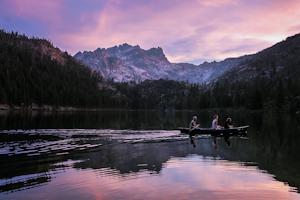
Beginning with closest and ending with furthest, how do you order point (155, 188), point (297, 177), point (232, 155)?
1. point (155, 188)
2. point (297, 177)
3. point (232, 155)

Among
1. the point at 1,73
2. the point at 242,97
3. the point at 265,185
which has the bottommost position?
the point at 265,185

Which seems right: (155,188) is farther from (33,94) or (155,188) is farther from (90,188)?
(33,94)

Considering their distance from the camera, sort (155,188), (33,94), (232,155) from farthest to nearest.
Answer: (33,94)
(232,155)
(155,188)

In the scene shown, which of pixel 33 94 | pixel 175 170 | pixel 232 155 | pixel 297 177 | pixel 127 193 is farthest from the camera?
pixel 33 94

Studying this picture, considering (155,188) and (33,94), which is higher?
(33,94)

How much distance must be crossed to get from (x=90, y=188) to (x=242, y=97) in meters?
203

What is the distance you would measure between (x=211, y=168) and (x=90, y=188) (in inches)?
358

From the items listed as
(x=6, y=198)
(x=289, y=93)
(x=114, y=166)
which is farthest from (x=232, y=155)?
(x=289, y=93)

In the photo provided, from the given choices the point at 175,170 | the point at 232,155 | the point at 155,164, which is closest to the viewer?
the point at 175,170

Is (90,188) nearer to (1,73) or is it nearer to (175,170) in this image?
(175,170)

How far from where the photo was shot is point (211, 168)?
55.0 ft

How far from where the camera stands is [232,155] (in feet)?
70.3

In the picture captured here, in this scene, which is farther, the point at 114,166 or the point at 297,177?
the point at 114,166

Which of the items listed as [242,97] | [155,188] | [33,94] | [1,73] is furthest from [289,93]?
[1,73]
